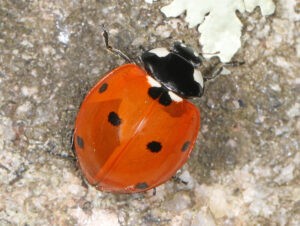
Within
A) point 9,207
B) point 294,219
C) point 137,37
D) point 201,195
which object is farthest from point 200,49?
point 9,207

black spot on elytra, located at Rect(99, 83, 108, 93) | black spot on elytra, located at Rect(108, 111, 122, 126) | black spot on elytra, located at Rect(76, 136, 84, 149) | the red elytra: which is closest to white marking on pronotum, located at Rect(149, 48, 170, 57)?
the red elytra

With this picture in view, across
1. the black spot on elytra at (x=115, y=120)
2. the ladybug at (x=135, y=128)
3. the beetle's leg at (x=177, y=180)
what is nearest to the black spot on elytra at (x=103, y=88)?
the ladybug at (x=135, y=128)

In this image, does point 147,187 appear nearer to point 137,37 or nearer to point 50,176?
point 50,176

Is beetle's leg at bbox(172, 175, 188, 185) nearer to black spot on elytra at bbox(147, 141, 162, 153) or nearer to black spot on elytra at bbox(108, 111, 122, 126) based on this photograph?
black spot on elytra at bbox(147, 141, 162, 153)

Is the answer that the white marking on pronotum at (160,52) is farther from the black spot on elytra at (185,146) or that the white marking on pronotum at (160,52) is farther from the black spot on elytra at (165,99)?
the black spot on elytra at (185,146)

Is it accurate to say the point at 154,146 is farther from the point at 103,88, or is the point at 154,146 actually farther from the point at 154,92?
the point at 103,88

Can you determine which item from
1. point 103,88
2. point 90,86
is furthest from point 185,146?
point 90,86
